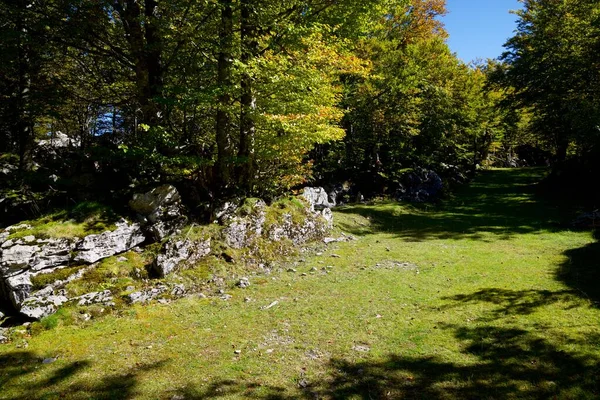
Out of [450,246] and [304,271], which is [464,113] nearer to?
[450,246]

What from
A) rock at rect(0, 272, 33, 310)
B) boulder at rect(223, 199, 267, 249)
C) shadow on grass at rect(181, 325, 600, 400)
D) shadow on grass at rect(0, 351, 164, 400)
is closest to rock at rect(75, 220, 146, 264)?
rock at rect(0, 272, 33, 310)

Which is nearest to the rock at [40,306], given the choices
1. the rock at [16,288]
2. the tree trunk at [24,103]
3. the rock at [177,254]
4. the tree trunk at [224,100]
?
the rock at [16,288]

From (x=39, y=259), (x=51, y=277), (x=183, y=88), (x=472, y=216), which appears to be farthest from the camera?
(x=472, y=216)

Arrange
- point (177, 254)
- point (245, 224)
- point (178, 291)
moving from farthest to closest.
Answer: point (245, 224) → point (177, 254) → point (178, 291)

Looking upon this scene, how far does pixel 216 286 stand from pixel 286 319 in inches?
115

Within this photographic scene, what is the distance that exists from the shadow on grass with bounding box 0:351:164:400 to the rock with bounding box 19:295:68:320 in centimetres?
135

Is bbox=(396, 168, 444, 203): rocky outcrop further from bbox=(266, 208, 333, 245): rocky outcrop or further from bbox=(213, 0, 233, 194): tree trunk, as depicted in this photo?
bbox=(213, 0, 233, 194): tree trunk

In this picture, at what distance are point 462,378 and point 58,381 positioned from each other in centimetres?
649

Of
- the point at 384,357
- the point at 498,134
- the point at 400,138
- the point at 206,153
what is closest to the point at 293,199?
the point at 206,153

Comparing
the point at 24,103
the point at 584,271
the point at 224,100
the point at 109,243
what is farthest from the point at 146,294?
the point at 584,271

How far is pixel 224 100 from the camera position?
12.1m

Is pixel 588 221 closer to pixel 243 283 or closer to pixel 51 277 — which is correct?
pixel 243 283

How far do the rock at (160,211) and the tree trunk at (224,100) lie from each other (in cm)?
210

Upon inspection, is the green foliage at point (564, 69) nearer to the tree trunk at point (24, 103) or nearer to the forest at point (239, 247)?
the forest at point (239, 247)
